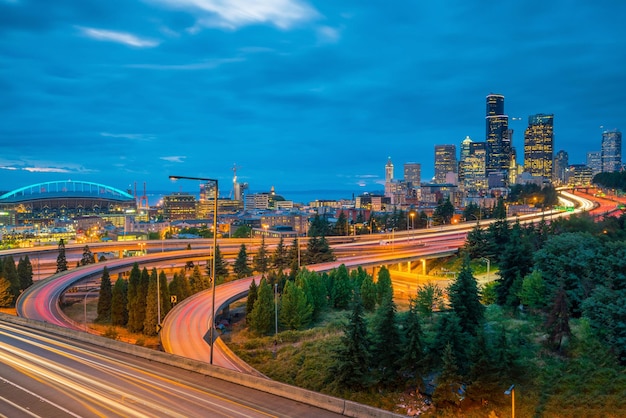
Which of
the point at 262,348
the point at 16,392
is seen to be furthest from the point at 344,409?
the point at 262,348

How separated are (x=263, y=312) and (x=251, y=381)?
633 inches

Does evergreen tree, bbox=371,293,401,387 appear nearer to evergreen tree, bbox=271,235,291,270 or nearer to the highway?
the highway

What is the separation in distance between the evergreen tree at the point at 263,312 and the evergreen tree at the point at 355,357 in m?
12.8

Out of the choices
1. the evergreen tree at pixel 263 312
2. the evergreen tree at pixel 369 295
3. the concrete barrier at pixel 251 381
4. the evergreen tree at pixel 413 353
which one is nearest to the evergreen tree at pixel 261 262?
the evergreen tree at pixel 369 295

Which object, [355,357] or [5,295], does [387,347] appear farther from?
[5,295]

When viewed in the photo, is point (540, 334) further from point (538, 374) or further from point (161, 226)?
point (161, 226)

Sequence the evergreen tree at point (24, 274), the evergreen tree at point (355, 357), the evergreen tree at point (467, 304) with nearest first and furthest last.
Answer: the evergreen tree at point (355, 357) < the evergreen tree at point (467, 304) < the evergreen tree at point (24, 274)

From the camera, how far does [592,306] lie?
29250 millimetres

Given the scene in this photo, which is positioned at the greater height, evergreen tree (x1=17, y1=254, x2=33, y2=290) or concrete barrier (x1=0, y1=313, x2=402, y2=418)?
evergreen tree (x1=17, y1=254, x2=33, y2=290)

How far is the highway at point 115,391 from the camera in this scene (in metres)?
17.1

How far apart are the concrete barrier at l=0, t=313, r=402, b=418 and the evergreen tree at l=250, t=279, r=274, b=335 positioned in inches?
469

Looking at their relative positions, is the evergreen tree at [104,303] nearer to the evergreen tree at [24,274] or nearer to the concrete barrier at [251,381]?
the evergreen tree at [24,274]

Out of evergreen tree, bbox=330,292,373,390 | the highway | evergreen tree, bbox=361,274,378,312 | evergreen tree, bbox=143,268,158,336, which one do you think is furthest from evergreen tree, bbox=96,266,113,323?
evergreen tree, bbox=330,292,373,390

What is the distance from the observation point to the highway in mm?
17062
